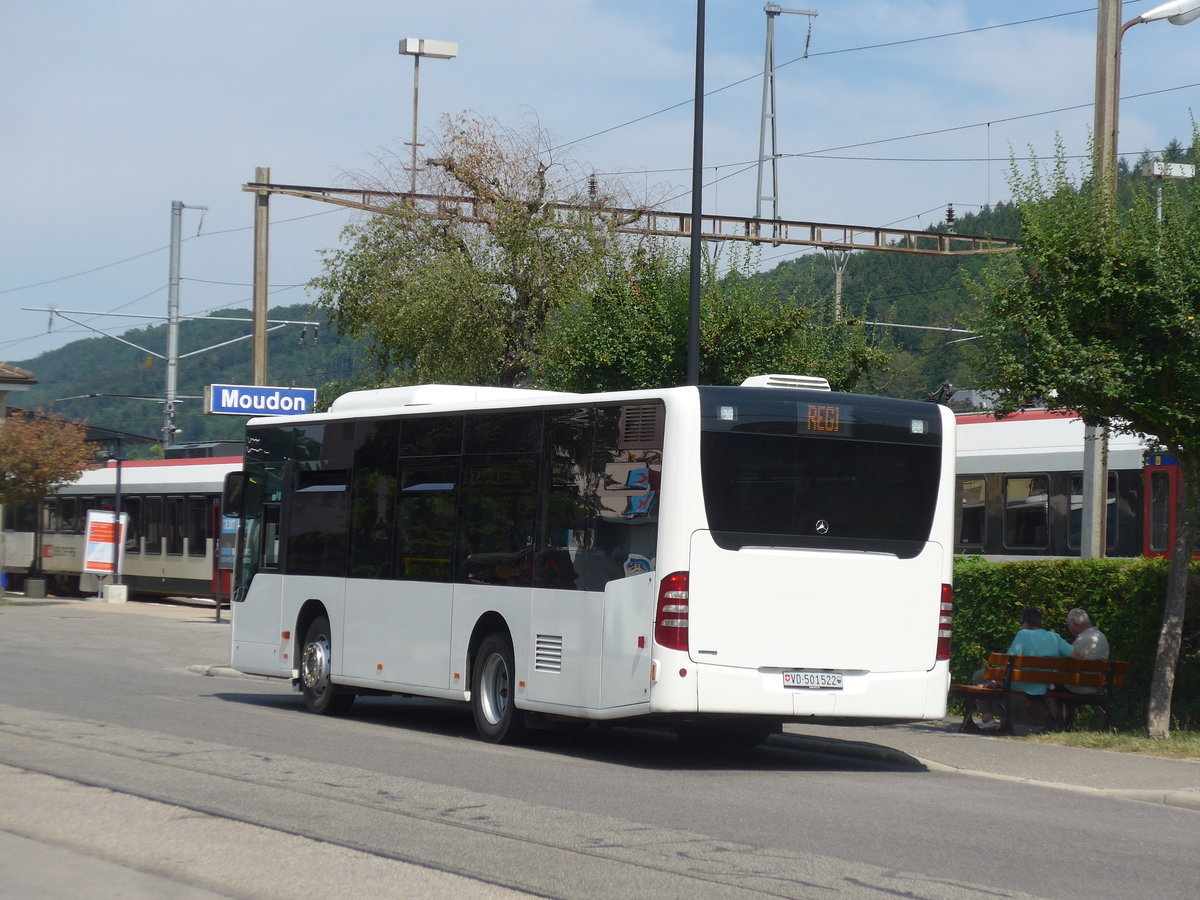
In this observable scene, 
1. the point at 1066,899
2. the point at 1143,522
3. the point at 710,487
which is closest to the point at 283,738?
the point at 710,487

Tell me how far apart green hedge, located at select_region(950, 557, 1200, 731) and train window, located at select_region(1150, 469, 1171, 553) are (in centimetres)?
664

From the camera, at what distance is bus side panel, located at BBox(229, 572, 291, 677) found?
59.2 feet

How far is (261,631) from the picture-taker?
18.4 metres

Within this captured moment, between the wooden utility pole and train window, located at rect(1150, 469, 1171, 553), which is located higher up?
the wooden utility pole

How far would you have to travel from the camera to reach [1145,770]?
12.9 m

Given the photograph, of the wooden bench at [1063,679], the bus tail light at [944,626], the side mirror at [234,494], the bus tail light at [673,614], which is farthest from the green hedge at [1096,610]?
the side mirror at [234,494]

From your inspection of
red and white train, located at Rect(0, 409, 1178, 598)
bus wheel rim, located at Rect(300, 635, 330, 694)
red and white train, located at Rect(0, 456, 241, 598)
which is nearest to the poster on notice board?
red and white train, located at Rect(0, 456, 241, 598)

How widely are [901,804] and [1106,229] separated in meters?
6.46

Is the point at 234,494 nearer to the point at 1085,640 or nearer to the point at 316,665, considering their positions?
the point at 316,665

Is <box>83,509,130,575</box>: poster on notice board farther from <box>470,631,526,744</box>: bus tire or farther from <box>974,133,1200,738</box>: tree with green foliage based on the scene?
<box>974,133,1200,738</box>: tree with green foliage

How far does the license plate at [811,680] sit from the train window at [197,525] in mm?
30857

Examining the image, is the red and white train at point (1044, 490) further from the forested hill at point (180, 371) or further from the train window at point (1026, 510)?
the forested hill at point (180, 371)

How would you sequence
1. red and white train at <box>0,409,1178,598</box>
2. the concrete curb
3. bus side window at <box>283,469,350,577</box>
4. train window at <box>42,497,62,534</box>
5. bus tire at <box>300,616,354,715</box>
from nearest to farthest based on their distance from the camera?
the concrete curb
bus side window at <box>283,469,350,577</box>
bus tire at <box>300,616,354,715</box>
red and white train at <box>0,409,1178,598</box>
train window at <box>42,497,62,534</box>

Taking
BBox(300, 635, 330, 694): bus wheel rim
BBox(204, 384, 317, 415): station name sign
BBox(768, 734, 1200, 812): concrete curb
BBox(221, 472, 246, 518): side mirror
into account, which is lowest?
BBox(768, 734, 1200, 812): concrete curb
